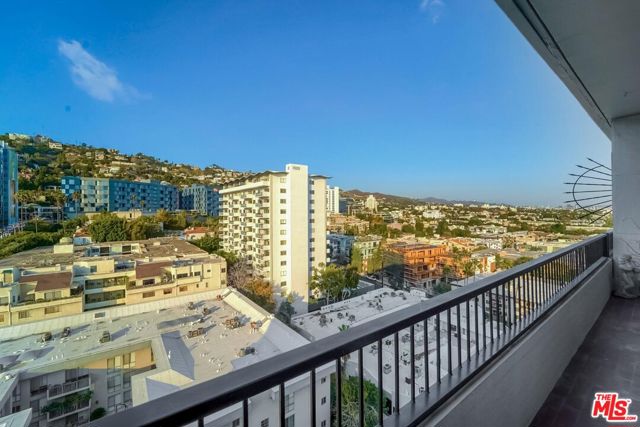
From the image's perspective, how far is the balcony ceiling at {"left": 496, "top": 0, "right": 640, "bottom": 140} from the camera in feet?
3.99

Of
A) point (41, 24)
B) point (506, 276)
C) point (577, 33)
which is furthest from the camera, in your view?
point (41, 24)

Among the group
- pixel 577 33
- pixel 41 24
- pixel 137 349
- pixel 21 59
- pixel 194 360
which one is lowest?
pixel 137 349

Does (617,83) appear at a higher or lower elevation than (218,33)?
lower

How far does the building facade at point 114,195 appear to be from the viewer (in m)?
7.99

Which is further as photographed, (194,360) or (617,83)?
(194,360)

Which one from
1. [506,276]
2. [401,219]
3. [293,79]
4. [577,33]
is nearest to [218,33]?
[293,79]

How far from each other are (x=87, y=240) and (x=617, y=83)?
11153 millimetres

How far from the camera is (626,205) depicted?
313 centimetres

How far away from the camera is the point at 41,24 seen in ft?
22.1

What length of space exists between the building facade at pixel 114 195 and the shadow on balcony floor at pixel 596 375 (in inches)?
410

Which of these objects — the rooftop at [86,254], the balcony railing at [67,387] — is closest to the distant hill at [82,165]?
the rooftop at [86,254]

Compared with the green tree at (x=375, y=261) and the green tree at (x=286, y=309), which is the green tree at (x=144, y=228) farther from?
the green tree at (x=375, y=261)

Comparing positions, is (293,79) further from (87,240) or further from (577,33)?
(577,33)

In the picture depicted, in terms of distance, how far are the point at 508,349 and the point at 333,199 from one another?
47.6 feet
